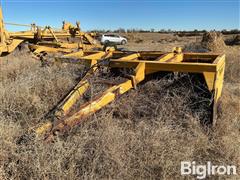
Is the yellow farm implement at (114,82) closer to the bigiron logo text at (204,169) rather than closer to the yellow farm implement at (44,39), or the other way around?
the bigiron logo text at (204,169)

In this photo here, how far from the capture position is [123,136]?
3.34 meters

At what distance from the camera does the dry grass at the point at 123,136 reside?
284cm

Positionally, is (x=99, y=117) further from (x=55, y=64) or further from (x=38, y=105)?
(x=55, y=64)

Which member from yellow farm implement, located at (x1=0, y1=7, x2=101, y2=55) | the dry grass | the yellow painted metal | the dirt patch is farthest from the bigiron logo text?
the dirt patch

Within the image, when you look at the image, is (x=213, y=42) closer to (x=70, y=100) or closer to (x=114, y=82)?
(x=114, y=82)

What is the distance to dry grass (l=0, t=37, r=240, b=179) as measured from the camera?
2842 millimetres

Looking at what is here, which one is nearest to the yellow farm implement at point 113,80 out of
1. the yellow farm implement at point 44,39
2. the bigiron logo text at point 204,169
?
the bigiron logo text at point 204,169

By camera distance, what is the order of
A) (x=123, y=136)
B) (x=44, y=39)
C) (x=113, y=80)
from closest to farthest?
(x=123, y=136) < (x=113, y=80) < (x=44, y=39)

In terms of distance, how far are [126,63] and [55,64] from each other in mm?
1732

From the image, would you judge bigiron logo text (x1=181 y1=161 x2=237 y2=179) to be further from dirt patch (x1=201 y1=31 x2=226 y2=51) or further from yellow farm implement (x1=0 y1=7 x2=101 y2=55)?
dirt patch (x1=201 y1=31 x2=226 y2=51)

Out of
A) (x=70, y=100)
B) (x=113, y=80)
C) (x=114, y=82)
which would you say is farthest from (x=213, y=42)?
(x=70, y=100)

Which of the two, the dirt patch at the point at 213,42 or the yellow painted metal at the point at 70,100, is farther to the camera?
the dirt patch at the point at 213,42

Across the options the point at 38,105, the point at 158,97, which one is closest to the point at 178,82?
the point at 158,97

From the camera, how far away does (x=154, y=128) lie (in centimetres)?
348
